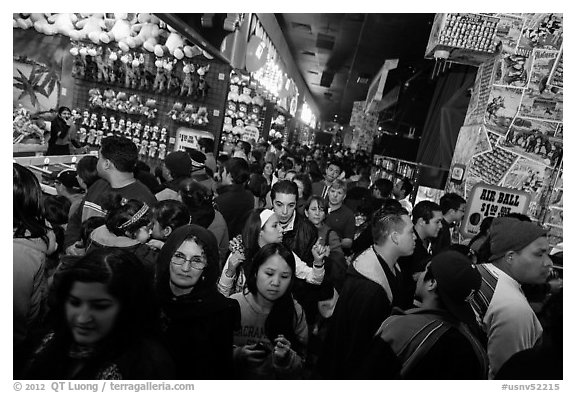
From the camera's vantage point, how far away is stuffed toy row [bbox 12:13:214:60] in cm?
788

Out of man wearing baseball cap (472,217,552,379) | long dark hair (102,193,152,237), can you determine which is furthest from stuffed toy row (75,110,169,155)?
man wearing baseball cap (472,217,552,379)

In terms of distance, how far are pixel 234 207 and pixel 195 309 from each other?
224 centimetres

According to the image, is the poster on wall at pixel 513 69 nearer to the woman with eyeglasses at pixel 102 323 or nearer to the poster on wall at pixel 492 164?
the poster on wall at pixel 492 164

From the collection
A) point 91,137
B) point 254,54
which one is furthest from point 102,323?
point 91,137

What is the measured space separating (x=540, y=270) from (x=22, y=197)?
9.56 feet

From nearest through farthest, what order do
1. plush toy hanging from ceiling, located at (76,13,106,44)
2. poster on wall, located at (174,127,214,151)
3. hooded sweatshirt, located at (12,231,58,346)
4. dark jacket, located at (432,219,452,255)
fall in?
hooded sweatshirt, located at (12,231,58,346)
dark jacket, located at (432,219,452,255)
poster on wall, located at (174,127,214,151)
plush toy hanging from ceiling, located at (76,13,106,44)

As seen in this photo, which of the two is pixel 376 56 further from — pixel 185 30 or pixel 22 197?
pixel 22 197

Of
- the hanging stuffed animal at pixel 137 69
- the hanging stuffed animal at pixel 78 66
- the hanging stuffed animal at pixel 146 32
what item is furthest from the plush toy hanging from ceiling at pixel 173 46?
the hanging stuffed animal at pixel 78 66

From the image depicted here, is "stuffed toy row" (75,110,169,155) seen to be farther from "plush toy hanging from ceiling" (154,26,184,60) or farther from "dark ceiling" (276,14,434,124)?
"dark ceiling" (276,14,434,124)

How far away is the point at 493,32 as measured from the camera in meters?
4.68

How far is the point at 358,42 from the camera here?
37.1ft

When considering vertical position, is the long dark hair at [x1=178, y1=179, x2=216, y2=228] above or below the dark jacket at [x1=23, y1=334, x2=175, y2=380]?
above

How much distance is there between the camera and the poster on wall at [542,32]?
438 cm
